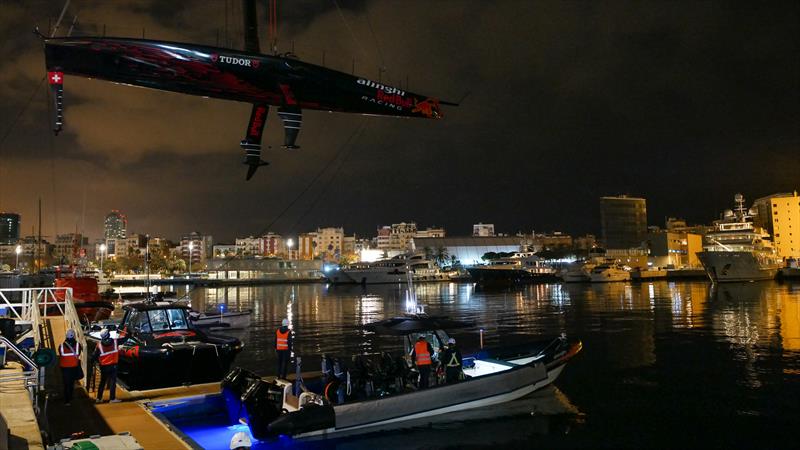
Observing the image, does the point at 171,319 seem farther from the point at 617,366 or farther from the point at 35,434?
the point at 617,366

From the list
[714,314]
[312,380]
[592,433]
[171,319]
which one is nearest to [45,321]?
[171,319]

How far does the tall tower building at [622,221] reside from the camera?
568 ft

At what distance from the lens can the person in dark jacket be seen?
1372 cm

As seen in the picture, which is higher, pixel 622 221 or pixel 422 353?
pixel 622 221

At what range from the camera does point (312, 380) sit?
14.5 m

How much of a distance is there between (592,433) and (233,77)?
446 inches

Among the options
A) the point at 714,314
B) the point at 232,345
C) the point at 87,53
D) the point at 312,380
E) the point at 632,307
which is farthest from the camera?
the point at 632,307

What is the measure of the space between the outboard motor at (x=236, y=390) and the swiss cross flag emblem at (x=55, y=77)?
6967 millimetres

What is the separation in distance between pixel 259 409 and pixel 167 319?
6.66m

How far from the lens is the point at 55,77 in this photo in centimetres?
1073

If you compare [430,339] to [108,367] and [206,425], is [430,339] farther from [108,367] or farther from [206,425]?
[108,367]

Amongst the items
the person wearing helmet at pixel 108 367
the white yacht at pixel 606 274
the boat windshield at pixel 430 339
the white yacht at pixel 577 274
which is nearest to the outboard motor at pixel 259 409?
the person wearing helmet at pixel 108 367

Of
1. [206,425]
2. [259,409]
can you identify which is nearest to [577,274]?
[206,425]

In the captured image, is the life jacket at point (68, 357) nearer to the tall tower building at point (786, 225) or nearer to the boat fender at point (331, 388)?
the boat fender at point (331, 388)
